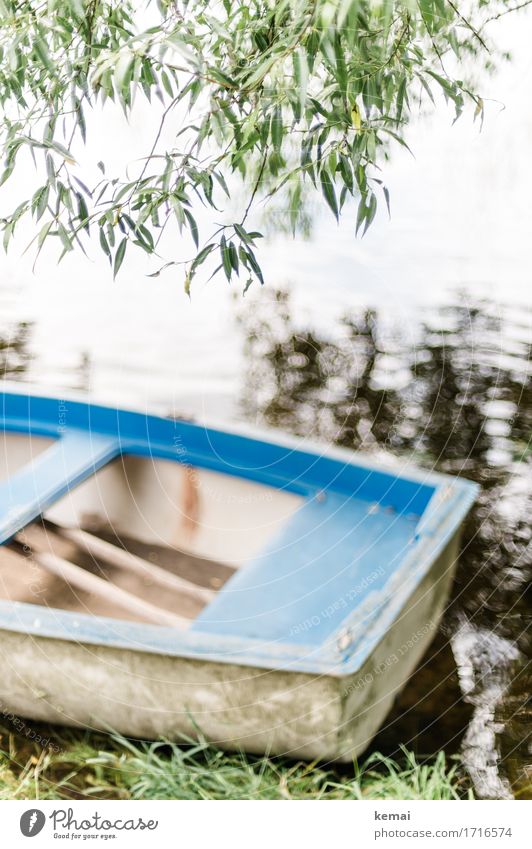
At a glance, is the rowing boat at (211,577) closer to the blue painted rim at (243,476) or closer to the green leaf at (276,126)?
the blue painted rim at (243,476)

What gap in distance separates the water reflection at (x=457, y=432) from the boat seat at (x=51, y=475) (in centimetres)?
27

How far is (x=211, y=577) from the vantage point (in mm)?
1139

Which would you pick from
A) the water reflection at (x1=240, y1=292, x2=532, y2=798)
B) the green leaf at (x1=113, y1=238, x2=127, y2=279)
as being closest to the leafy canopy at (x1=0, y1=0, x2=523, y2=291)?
the green leaf at (x1=113, y1=238, x2=127, y2=279)

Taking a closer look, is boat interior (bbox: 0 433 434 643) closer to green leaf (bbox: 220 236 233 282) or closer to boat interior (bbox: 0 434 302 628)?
boat interior (bbox: 0 434 302 628)

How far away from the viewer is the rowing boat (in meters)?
0.84

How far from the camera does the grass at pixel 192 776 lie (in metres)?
0.90

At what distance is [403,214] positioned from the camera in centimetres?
103

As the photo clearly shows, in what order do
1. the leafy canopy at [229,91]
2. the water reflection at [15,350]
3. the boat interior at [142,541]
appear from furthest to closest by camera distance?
the water reflection at [15,350] < the boat interior at [142,541] < the leafy canopy at [229,91]

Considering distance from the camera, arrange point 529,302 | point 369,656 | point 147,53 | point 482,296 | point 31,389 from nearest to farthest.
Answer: point 147,53, point 369,656, point 529,302, point 482,296, point 31,389

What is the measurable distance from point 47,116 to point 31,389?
24.0 inches

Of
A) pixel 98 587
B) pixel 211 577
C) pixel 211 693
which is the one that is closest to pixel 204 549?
pixel 211 577
